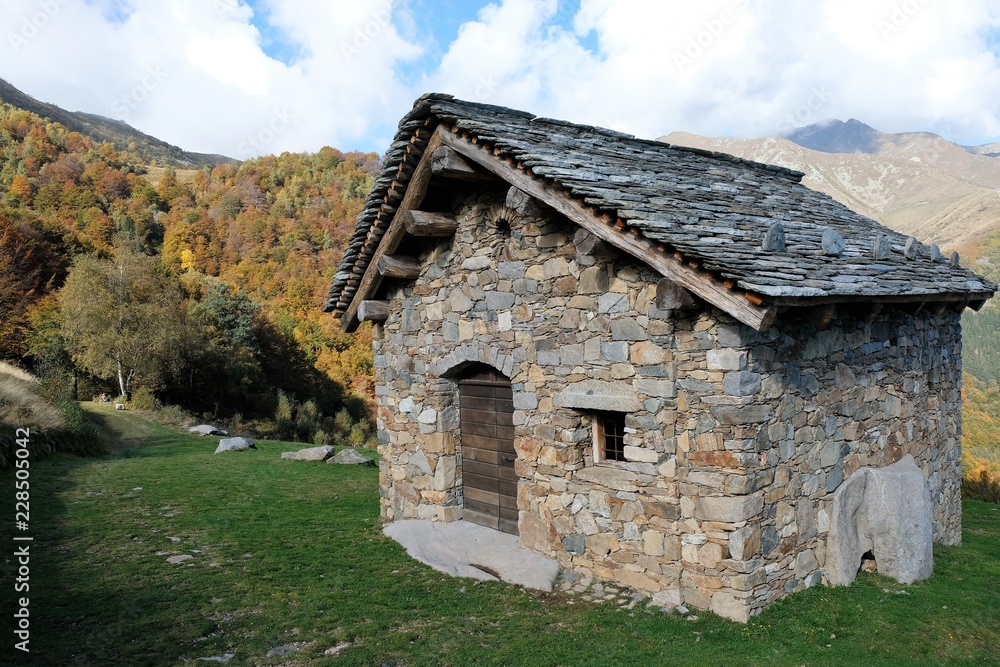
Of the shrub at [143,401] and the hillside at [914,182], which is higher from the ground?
the hillside at [914,182]


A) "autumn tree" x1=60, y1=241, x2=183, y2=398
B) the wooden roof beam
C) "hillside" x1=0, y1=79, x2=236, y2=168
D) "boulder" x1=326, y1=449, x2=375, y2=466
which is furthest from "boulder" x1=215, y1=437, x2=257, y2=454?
"hillside" x1=0, y1=79, x2=236, y2=168

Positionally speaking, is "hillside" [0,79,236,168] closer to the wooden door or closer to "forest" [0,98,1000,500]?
"forest" [0,98,1000,500]

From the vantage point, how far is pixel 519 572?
6742 mm

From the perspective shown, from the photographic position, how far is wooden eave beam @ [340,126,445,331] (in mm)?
7090

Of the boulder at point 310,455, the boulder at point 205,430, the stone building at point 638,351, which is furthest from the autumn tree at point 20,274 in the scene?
the stone building at point 638,351

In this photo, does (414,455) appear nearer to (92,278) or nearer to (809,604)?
(809,604)

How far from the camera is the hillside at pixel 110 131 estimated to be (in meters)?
58.5

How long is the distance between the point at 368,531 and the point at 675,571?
14.6 feet

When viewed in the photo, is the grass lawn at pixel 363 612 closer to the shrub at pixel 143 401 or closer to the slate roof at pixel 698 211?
the slate roof at pixel 698 211

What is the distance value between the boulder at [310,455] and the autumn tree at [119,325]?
1362cm

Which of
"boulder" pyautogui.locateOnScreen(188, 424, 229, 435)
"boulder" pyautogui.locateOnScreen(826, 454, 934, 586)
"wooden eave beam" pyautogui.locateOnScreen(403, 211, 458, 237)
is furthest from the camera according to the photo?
"boulder" pyautogui.locateOnScreen(188, 424, 229, 435)

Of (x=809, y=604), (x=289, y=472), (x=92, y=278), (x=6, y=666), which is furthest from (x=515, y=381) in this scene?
(x=92, y=278)

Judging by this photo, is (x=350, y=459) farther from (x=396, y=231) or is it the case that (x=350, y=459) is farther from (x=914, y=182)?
(x=914, y=182)

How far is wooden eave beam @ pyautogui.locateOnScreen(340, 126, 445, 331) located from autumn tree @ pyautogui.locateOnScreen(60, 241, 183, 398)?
19714mm
